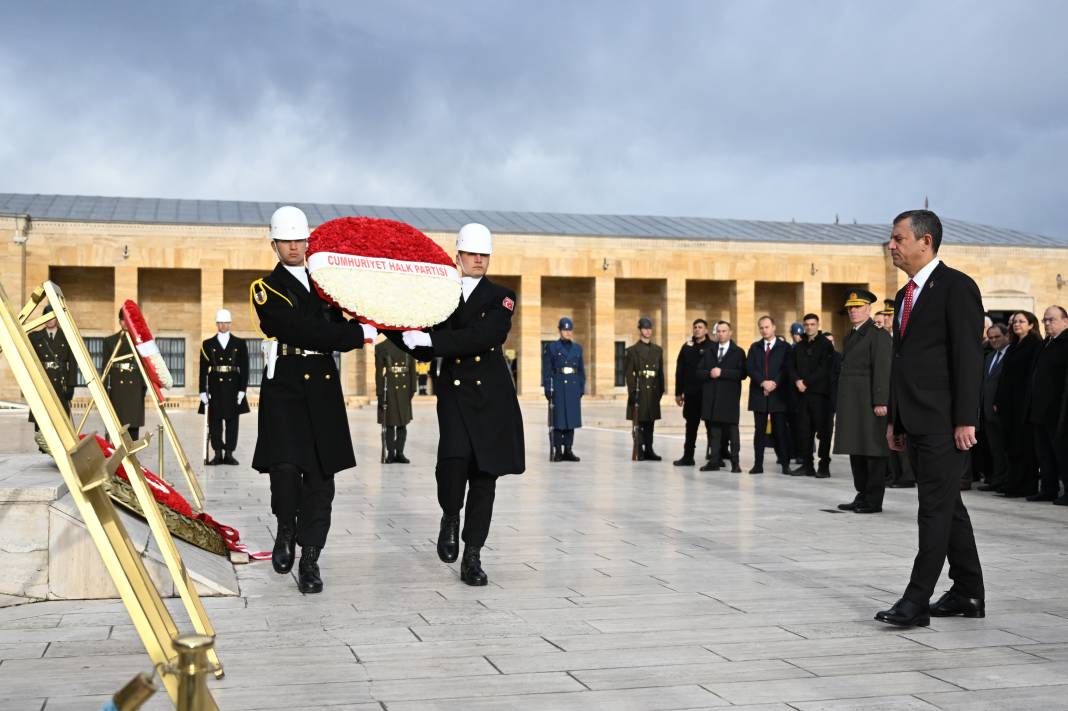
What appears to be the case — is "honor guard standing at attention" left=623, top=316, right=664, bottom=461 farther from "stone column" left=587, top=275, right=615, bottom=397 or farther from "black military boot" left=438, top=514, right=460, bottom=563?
"stone column" left=587, top=275, right=615, bottom=397

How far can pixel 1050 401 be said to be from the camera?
10992 millimetres

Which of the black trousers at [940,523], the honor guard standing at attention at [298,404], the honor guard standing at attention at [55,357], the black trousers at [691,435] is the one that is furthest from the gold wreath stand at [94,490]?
the honor guard standing at attention at [55,357]

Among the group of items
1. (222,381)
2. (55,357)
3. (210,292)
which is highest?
(210,292)

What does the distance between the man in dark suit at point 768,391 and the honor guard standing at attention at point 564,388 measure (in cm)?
250

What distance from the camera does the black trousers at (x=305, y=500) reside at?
6090 mm

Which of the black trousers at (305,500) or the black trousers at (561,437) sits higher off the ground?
the black trousers at (305,500)

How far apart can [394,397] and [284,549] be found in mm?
9256

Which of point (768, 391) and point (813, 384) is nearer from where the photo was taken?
point (813, 384)

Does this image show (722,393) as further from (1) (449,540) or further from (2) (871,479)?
(1) (449,540)

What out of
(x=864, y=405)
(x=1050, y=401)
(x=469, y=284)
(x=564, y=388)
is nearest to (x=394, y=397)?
(x=564, y=388)

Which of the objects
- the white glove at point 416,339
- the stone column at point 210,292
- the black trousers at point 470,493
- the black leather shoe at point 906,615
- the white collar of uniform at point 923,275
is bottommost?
the black leather shoe at point 906,615

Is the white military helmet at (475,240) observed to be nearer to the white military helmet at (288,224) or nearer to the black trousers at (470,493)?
the white military helmet at (288,224)

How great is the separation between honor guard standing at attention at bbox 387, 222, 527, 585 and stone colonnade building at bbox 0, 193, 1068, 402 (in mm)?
34000

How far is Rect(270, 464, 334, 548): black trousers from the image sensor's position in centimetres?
609
